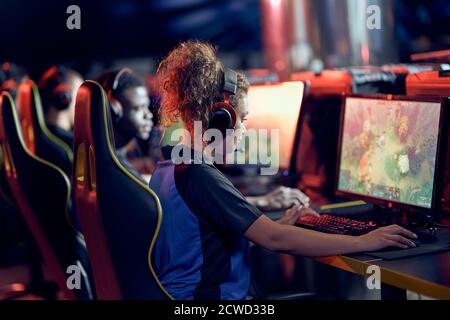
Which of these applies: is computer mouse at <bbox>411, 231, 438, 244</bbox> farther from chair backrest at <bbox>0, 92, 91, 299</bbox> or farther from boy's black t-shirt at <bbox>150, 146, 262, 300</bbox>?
chair backrest at <bbox>0, 92, 91, 299</bbox>

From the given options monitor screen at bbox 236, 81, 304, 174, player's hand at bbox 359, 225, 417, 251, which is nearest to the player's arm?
player's hand at bbox 359, 225, 417, 251

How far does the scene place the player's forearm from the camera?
5.47 ft

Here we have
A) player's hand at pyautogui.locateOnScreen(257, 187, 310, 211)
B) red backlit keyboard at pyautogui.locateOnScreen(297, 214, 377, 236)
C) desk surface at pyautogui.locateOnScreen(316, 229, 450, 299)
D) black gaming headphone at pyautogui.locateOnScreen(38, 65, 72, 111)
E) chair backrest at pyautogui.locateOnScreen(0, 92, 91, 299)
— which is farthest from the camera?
black gaming headphone at pyautogui.locateOnScreen(38, 65, 72, 111)

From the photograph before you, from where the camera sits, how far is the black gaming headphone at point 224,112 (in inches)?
69.2

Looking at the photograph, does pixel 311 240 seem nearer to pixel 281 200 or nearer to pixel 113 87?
pixel 281 200

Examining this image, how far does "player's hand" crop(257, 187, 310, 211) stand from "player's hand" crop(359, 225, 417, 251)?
65 cm

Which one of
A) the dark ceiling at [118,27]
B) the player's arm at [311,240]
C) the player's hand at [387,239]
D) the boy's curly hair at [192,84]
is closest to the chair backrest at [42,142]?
the boy's curly hair at [192,84]

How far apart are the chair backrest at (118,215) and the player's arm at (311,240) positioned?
10.2 inches

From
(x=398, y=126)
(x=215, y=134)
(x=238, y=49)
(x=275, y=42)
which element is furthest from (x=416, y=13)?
(x=215, y=134)

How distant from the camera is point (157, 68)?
196cm

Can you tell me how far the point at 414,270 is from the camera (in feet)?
5.20

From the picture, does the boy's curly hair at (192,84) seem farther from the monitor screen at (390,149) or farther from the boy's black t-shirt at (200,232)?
the monitor screen at (390,149)

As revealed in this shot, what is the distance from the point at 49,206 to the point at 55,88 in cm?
105

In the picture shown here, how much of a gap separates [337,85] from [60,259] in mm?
1241
